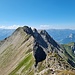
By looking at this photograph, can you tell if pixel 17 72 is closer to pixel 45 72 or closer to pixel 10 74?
pixel 10 74

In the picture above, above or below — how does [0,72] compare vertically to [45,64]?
below

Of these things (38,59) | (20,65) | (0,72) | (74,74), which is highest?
(74,74)

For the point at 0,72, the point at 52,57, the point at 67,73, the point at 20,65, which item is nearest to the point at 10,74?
the point at 20,65

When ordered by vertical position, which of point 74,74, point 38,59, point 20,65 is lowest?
point 20,65

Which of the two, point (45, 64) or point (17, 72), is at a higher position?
point (45, 64)

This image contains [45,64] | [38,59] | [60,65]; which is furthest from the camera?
[38,59]

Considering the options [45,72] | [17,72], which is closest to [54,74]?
[45,72]

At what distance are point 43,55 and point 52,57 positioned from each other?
28.1 m

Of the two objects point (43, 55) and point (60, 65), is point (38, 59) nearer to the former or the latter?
point (43, 55)

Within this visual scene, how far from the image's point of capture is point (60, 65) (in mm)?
95562

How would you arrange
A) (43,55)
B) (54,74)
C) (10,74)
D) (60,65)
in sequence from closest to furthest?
1. (54,74)
2. (60,65)
3. (43,55)
4. (10,74)

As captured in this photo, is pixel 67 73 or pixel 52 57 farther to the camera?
pixel 52 57

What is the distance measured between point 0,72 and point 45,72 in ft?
430

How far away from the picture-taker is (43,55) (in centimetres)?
13825
